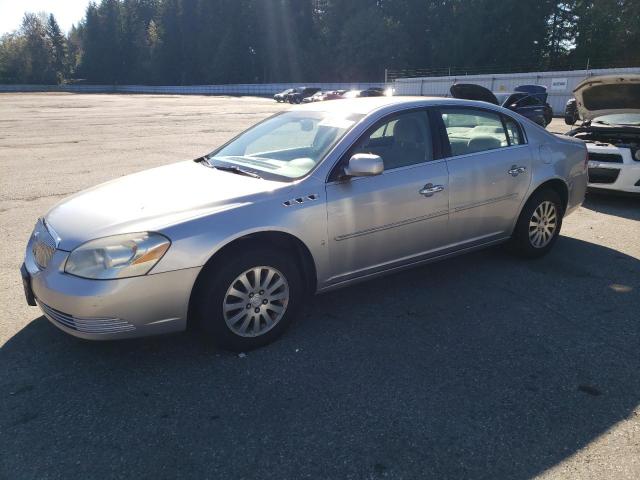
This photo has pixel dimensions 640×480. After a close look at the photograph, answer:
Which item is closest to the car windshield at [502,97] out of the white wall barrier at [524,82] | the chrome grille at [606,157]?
the chrome grille at [606,157]

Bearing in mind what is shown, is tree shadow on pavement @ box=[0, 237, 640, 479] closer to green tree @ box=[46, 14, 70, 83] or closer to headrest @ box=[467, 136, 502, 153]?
headrest @ box=[467, 136, 502, 153]

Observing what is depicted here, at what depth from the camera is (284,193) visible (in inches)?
133

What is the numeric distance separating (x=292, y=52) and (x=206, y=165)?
89.6m

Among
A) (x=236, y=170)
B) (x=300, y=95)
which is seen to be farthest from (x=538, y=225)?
(x=300, y=95)

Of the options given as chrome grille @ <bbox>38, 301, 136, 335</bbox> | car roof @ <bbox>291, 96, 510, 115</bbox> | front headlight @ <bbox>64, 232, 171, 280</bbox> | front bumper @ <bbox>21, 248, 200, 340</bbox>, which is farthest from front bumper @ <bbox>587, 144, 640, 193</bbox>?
chrome grille @ <bbox>38, 301, 136, 335</bbox>

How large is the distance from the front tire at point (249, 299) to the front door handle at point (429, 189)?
1.21 metres

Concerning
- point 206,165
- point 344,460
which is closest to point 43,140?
point 206,165

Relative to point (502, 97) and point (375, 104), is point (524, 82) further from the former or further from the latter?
point (375, 104)

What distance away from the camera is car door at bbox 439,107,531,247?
421cm

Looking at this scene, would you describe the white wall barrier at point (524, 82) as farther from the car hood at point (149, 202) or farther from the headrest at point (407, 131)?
the car hood at point (149, 202)

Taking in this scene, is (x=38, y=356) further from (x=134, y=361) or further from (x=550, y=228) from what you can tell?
(x=550, y=228)

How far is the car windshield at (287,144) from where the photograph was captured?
3.70 meters

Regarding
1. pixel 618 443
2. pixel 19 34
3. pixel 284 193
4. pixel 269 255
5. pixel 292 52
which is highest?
pixel 19 34

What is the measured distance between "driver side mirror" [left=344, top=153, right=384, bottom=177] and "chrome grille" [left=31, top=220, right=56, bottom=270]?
1962 millimetres
